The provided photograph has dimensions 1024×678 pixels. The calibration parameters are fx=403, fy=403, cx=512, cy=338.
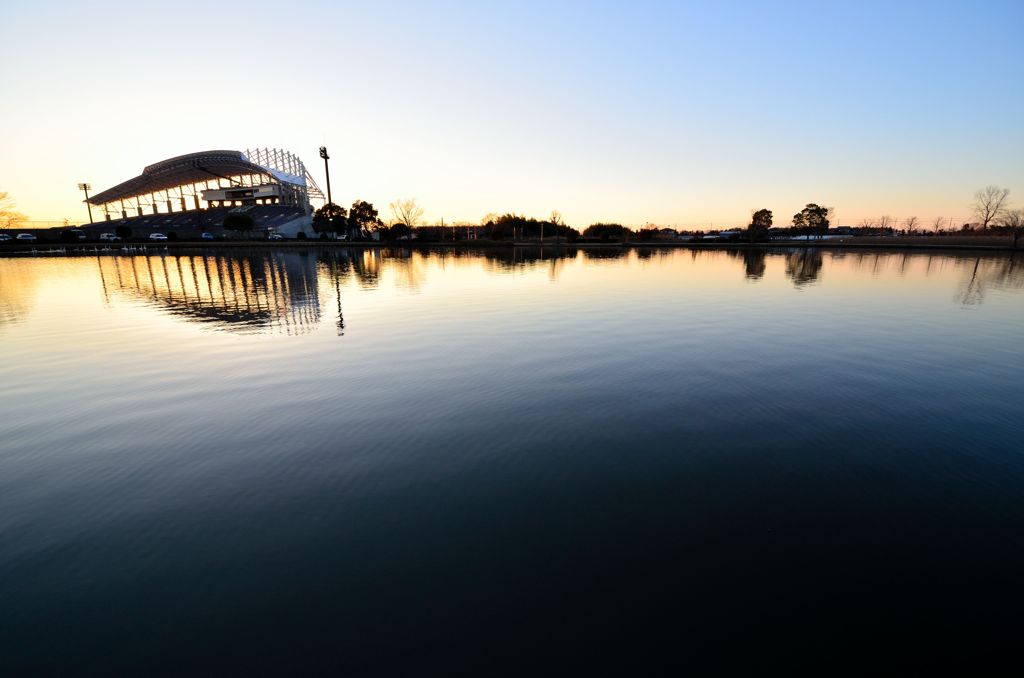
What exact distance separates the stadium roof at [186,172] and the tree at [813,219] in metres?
162

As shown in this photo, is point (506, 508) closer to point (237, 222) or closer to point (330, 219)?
point (330, 219)

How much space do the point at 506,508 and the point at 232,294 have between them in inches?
970

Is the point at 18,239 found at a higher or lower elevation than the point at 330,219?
lower

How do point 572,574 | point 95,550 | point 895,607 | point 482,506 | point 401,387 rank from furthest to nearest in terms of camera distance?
1. point 401,387
2. point 482,506
3. point 95,550
4. point 572,574
5. point 895,607

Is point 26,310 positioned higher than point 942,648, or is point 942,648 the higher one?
point 26,310

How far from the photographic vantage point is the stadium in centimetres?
10764

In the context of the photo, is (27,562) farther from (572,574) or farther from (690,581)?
(690,581)

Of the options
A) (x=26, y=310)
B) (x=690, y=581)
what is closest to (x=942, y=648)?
(x=690, y=581)

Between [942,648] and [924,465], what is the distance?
418 cm

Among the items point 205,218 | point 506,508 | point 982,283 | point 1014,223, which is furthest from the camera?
point 205,218

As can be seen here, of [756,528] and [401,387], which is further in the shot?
[401,387]

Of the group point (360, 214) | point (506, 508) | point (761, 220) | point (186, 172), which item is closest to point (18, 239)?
point (186, 172)

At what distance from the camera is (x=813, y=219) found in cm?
12775

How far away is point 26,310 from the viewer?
19.0 meters
